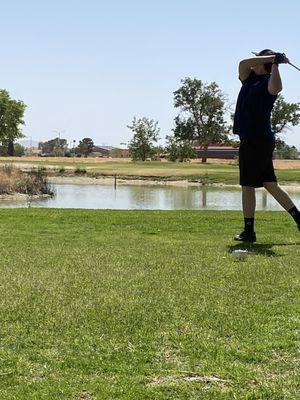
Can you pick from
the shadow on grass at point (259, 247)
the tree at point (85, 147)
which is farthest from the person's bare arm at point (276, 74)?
the tree at point (85, 147)

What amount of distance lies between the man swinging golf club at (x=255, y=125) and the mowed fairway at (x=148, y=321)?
2.71 feet

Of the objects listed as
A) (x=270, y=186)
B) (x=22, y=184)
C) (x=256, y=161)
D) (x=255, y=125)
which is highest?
(x=255, y=125)

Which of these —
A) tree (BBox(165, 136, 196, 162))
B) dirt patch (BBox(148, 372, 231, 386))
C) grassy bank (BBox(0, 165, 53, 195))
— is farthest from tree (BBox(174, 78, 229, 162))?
dirt patch (BBox(148, 372, 231, 386))

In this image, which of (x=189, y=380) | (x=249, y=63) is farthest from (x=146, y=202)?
(x=189, y=380)

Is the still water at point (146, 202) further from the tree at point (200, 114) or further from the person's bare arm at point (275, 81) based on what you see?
the tree at point (200, 114)

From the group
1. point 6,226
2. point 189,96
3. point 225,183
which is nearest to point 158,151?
point 189,96

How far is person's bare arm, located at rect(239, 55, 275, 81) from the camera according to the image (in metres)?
7.05

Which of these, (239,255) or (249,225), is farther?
(249,225)

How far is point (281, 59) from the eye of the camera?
22.6 ft

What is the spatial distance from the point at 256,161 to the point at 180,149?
7099 cm

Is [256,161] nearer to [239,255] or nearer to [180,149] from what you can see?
[239,255]

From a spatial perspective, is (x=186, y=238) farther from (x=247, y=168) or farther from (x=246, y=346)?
(x=246, y=346)

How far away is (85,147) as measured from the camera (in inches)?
5556

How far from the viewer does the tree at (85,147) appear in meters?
139
